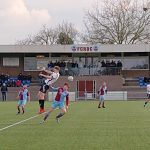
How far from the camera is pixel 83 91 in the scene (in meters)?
59.7

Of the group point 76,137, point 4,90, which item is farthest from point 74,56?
point 76,137

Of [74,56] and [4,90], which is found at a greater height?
[74,56]

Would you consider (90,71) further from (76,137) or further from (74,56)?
(76,137)

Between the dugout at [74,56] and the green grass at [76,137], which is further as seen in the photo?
the dugout at [74,56]

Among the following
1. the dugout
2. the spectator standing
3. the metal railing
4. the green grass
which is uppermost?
the dugout

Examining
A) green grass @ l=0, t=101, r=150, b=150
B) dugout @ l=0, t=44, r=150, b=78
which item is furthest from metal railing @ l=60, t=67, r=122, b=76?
green grass @ l=0, t=101, r=150, b=150

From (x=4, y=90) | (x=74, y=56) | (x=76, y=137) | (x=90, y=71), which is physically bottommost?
(x=76, y=137)

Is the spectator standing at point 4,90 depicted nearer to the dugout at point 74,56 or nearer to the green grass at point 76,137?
the dugout at point 74,56

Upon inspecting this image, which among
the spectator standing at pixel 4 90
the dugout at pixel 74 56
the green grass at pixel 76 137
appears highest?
the dugout at pixel 74 56

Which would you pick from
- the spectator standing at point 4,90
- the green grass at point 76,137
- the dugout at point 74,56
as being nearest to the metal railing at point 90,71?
the dugout at point 74,56

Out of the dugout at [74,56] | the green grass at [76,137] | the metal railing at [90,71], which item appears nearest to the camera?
the green grass at [76,137]

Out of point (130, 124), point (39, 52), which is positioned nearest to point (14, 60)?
point (39, 52)

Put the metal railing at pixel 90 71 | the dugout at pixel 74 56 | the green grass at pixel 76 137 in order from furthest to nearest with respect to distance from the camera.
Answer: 1. the dugout at pixel 74 56
2. the metal railing at pixel 90 71
3. the green grass at pixel 76 137

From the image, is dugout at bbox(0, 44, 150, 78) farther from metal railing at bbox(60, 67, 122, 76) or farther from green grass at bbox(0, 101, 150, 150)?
green grass at bbox(0, 101, 150, 150)
